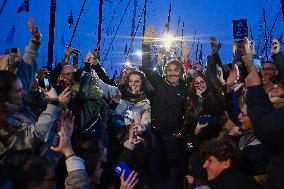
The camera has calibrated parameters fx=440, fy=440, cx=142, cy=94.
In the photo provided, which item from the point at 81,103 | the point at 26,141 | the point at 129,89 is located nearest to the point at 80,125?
the point at 81,103

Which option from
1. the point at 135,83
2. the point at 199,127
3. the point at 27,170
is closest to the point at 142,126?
the point at 199,127

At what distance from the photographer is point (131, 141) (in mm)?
4918

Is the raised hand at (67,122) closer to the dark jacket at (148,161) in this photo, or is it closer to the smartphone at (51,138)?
the smartphone at (51,138)

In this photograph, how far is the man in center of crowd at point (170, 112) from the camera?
620 centimetres

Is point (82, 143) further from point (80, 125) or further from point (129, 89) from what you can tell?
point (129, 89)

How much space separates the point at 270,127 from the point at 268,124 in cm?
2

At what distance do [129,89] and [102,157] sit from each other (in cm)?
264

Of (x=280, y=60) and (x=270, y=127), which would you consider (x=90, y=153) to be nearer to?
(x=270, y=127)

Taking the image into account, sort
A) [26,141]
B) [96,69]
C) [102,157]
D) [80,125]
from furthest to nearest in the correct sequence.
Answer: [96,69] → [80,125] → [102,157] → [26,141]

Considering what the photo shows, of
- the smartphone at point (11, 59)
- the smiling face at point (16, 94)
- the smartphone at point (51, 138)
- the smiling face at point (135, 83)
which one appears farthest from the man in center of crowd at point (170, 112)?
the smiling face at point (16, 94)

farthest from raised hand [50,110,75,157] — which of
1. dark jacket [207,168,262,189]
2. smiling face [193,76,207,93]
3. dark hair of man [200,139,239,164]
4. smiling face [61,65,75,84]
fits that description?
smiling face [193,76,207,93]

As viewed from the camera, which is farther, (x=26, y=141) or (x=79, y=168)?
(x=26, y=141)

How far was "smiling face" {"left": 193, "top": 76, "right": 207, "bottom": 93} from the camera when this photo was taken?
6.97m

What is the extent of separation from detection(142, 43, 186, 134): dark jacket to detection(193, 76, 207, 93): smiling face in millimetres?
224
